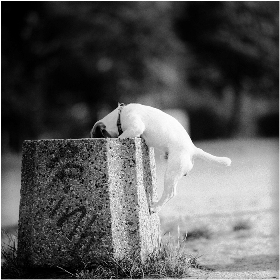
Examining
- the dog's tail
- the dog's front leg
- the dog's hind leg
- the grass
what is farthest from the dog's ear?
the grass

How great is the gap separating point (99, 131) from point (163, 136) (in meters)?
0.48

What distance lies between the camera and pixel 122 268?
318cm

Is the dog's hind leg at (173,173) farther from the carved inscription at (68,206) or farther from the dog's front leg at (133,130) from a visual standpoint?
the carved inscription at (68,206)

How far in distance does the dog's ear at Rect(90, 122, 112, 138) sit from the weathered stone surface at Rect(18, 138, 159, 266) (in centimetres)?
32

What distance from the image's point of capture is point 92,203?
3.21 metres

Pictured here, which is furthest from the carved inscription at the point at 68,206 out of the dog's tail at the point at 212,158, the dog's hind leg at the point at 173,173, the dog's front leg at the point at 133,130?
the dog's tail at the point at 212,158

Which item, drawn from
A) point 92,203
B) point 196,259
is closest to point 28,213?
point 92,203

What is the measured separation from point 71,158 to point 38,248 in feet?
2.05

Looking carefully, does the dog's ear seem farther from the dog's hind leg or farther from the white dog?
the dog's hind leg

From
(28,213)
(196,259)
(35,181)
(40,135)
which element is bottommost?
(196,259)

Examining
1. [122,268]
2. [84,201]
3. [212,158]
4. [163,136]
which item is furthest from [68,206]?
[212,158]

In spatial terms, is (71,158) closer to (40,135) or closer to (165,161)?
(165,161)

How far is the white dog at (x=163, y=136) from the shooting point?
332 cm

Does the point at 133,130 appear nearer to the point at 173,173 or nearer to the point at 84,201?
the point at 173,173
